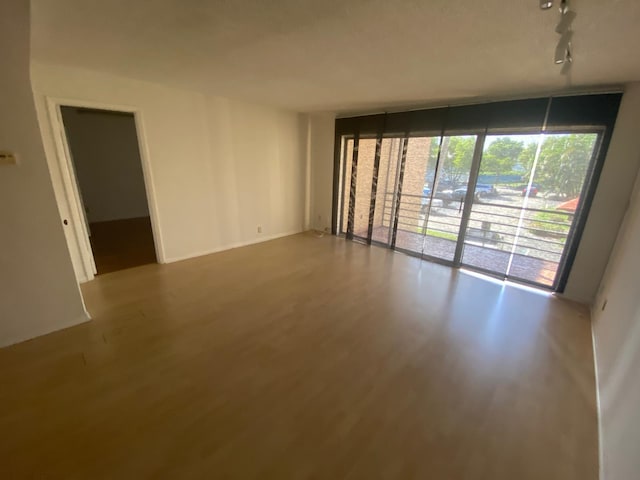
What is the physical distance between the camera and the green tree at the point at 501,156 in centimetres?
313

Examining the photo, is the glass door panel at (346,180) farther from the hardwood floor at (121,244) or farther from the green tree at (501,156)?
the hardwood floor at (121,244)

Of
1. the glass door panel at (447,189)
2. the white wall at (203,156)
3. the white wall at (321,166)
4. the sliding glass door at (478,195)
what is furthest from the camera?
the white wall at (321,166)

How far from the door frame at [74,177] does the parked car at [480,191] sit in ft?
13.5

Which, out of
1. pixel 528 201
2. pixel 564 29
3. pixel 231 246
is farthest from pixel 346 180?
pixel 564 29

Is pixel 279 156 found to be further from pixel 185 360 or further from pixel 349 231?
pixel 185 360

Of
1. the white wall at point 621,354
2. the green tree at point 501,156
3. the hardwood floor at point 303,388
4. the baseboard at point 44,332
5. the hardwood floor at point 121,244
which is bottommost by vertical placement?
the hardwood floor at point 303,388

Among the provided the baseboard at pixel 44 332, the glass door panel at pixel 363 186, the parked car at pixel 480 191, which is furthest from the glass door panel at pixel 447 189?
the baseboard at pixel 44 332

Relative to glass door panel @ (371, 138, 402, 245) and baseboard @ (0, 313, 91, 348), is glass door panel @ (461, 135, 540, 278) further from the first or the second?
baseboard @ (0, 313, 91, 348)

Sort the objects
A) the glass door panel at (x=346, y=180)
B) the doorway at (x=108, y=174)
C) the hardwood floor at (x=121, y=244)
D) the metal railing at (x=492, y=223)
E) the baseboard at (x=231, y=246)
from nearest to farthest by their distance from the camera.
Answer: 1. the metal railing at (x=492, y=223)
2. the hardwood floor at (x=121, y=244)
3. the baseboard at (x=231, y=246)
4. the glass door panel at (x=346, y=180)
5. the doorway at (x=108, y=174)

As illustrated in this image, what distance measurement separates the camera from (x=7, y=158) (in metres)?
1.82

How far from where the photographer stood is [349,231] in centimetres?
503

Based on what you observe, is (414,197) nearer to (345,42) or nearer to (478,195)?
(478,195)

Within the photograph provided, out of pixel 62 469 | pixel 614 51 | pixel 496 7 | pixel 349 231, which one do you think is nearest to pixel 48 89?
pixel 62 469

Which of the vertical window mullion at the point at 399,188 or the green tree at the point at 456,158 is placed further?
the vertical window mullion at the point at 399,188
